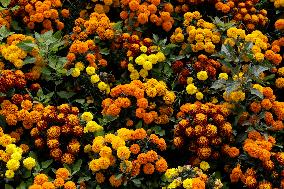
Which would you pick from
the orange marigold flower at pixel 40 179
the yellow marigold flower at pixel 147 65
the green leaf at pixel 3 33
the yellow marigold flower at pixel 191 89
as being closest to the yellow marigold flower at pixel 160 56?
the yellow marigold flower at pixel 147 65

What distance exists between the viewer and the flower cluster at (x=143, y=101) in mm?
4715

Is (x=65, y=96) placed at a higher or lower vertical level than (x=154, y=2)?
lower

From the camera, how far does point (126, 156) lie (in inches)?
168

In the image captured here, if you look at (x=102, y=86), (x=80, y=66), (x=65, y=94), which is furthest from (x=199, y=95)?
(x=65, y=94)

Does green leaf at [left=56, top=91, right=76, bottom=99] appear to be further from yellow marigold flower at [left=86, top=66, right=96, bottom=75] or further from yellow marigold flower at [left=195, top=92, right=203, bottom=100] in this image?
yellow marigold flower at [left=195, top=92, right=203, bottom=100]

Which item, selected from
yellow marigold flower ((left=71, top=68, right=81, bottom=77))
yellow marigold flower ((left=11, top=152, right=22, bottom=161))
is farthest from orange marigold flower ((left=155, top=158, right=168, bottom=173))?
yellow marigold flower ((left=71, top=68, right=81, bottom=77))

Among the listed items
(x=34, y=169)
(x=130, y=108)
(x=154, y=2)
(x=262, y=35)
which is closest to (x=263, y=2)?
(x=262, y=35)

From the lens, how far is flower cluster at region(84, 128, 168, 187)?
426 cm

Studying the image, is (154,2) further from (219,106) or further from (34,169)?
(34,169)

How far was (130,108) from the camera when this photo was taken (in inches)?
190

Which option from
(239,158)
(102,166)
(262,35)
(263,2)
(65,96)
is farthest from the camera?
(263,2)

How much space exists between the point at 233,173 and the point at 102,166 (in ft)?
3.47

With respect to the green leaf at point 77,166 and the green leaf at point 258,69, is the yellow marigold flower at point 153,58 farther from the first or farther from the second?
the green leaf at point 77,166

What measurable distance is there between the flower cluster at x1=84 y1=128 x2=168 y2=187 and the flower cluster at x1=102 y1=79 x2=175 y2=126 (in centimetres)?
27
